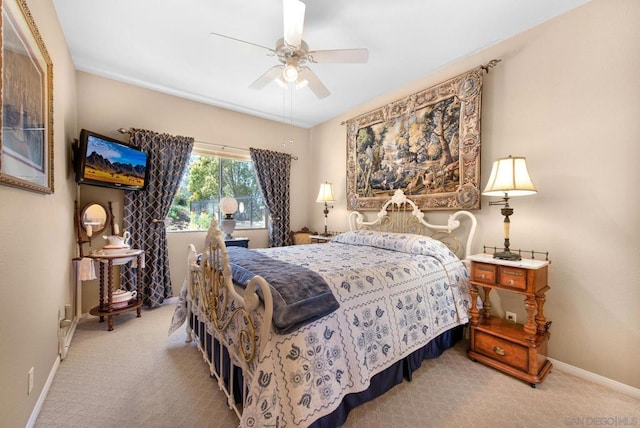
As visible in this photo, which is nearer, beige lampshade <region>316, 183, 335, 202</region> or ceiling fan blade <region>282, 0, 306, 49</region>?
ceiling fan blade <region>282, 0, 306, 49</region>

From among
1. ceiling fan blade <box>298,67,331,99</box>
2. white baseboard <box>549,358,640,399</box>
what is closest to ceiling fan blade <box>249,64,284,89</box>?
ceiling fan blade <box>298,67,331,99</box>

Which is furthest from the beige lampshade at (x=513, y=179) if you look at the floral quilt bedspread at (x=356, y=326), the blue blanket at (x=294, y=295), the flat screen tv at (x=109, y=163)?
the flat screen tv at (x=109, y=163)

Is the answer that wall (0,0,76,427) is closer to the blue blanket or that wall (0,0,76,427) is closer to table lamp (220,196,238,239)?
the blue blanket

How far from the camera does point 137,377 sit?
1985 mm

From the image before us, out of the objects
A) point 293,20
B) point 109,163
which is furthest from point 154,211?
point 293,20

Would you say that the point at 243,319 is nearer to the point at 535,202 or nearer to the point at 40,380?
the point at 40,380

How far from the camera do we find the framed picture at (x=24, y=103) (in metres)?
1.21

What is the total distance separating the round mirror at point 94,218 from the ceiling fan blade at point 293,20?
3.00 m

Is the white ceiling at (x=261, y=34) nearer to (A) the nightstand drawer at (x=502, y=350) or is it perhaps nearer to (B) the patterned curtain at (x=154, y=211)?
(B) the patterned curtain at (x=154, y=211)

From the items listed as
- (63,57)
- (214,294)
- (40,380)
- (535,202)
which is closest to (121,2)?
(63,57)

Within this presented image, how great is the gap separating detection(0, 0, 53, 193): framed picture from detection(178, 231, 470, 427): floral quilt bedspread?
Result: 1552 mm

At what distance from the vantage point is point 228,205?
3.98 m

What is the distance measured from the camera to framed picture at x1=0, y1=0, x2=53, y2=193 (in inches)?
47.5

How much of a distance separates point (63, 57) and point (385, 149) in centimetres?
360
